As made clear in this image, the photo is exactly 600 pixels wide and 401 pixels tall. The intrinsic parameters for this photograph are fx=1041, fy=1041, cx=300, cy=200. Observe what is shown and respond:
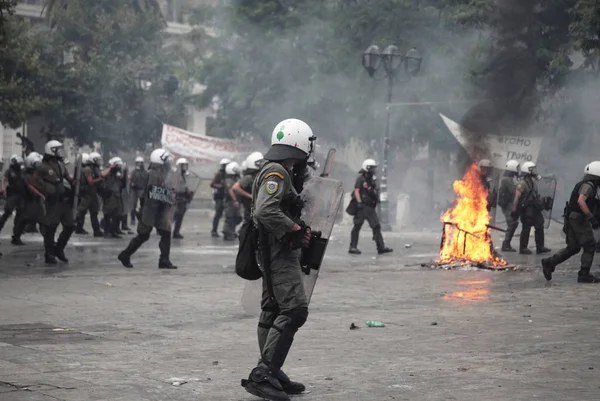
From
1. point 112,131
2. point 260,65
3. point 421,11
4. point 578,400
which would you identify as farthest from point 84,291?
point 112,131

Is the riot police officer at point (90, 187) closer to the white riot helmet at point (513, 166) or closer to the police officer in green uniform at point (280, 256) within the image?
the white riot helmet at point (513, 166)

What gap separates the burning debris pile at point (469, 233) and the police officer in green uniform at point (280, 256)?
9.52 meters

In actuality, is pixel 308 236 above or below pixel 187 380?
above

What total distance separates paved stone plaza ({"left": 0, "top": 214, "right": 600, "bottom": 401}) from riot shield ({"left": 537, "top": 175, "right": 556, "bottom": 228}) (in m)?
3.70

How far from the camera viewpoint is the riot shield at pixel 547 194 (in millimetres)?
19375

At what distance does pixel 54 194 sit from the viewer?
50.8 feet

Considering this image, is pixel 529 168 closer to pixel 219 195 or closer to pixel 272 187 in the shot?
pixel 219 195

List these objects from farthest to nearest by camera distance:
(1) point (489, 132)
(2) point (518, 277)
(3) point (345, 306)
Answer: (1) point (489, 132)
(2) point (518, 277)
(3) point (345, 306)

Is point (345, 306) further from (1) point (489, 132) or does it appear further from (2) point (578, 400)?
(1) point (489, 132)

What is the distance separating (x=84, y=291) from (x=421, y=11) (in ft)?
66.4

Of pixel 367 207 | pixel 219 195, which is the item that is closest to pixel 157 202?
pixel 367 207

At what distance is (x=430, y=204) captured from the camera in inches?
1444

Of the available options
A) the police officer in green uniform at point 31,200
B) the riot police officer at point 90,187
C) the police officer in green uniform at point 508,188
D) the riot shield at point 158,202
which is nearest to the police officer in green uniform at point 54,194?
the police officer in green uniform at point 31,200

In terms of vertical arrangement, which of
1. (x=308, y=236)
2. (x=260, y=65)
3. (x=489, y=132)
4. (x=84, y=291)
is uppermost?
(x=260, y=65)
